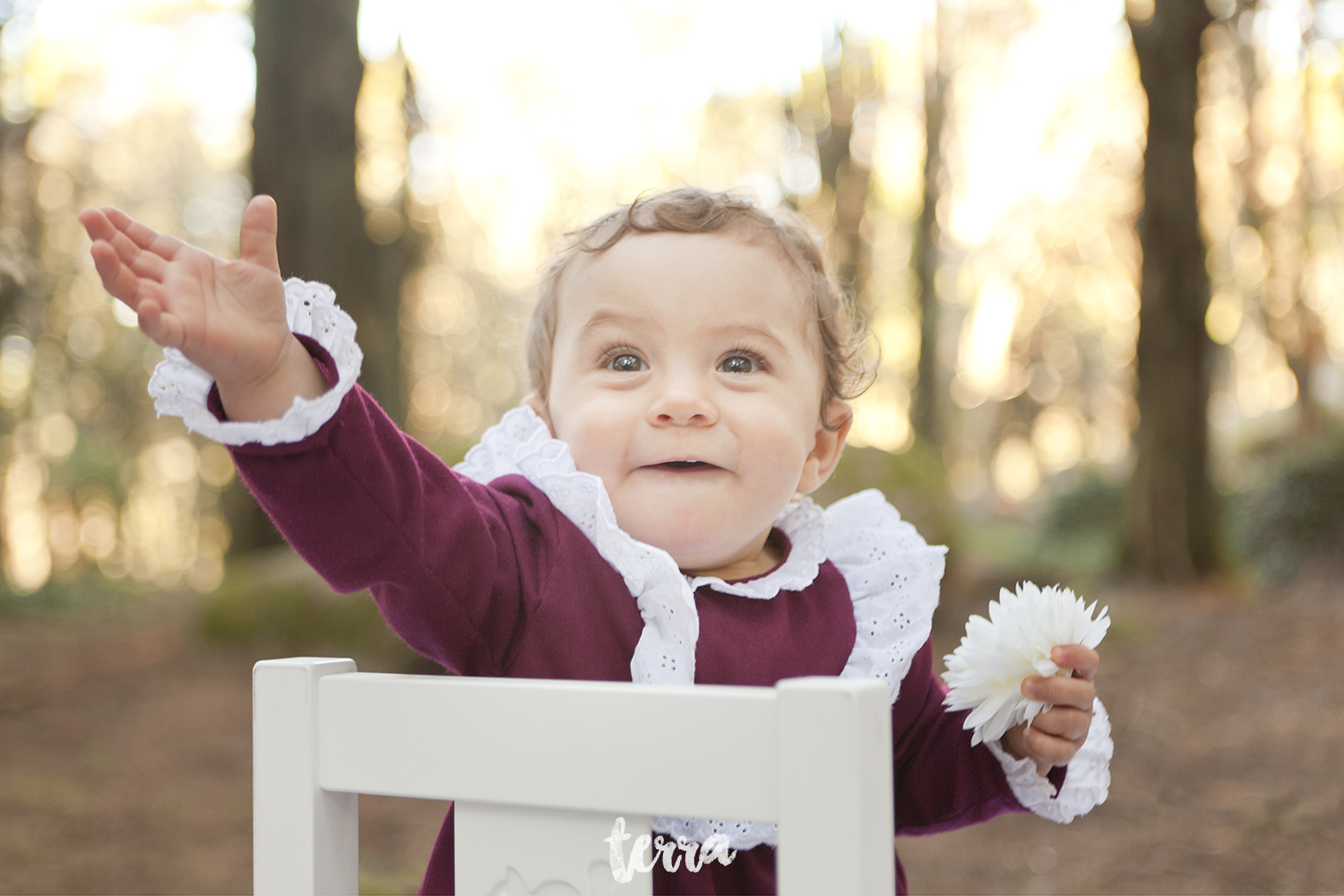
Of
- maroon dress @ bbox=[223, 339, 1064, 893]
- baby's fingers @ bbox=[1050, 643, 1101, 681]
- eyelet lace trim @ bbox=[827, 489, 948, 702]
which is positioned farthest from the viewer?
eyelet lace trim @ bbox=[827, 489, 948, 702]

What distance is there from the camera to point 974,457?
27031 mm

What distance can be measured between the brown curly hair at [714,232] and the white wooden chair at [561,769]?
0.65 metres

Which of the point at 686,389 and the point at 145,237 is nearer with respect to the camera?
the point at 145,237

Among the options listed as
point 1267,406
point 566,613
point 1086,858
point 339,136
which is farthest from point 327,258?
point 1267,406

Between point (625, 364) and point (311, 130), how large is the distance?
5141 mm

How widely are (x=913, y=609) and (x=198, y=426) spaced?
894 mm

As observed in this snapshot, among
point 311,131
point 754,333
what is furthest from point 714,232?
point 311,131

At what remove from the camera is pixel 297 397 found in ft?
2.85

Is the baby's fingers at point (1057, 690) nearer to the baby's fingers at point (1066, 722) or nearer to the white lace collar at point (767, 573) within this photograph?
the baby's fingers at point (1066, 722)

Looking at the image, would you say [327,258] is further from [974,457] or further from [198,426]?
[974,457]

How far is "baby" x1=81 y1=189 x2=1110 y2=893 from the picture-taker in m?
0.92

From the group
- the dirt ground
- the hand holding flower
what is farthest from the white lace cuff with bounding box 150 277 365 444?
the dirt ground

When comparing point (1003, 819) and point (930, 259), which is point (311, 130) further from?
point (930, 259)

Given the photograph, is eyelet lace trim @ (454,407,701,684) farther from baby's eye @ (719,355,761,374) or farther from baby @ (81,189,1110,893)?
baby's eye @ (719,355,761,374)
